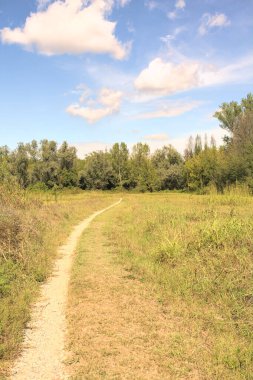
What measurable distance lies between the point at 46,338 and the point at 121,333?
1.26 meters

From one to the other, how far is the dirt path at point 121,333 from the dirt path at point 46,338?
0.19 m

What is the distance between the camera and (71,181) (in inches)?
3327

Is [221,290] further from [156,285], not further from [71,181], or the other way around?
[71,181]

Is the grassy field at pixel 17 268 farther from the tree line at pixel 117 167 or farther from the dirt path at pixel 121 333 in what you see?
the tree line at pixel 117 167

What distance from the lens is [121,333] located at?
21.0 ft

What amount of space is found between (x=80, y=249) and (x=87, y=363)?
27.8ft

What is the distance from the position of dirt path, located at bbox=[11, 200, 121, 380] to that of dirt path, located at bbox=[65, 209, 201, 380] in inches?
Result: 7.4

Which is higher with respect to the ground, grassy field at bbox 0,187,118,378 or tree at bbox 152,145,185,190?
tree at bbox 152,145,185,190

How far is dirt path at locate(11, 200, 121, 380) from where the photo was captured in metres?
5.15

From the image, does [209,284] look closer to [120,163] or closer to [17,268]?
[17,268]

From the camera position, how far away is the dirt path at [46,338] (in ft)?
16.9

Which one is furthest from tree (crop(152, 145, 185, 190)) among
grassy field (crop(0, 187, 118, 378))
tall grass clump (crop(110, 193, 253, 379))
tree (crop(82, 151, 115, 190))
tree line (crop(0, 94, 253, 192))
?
tall grass clump (crop(110, 193, 253, 379))

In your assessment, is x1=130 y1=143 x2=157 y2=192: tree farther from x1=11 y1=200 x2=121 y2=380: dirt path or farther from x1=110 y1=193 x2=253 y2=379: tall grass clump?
x1=11 y1=200 x2=121 y2=380: dirt path

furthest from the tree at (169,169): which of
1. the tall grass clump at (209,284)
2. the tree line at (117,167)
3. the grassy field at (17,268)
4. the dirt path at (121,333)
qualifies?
the dirt path at (121,333)
